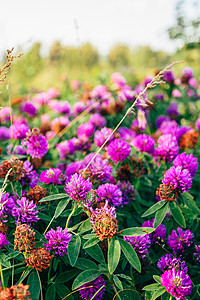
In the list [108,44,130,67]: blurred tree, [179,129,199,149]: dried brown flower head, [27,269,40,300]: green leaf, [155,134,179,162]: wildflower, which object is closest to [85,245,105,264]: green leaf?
[27,269,40,300]: green leaf

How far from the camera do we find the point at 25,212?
1.41 metres

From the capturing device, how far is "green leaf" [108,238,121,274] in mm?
1129

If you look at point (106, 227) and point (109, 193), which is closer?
point (106, 227)

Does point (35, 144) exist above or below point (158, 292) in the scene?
above

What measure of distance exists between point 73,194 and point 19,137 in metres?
1.01

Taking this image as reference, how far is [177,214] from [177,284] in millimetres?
361

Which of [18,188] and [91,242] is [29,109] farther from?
[91,242]

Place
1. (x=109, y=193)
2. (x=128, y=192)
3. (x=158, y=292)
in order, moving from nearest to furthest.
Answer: (x=158, y=292), (x=109, y=193), (x=128, y=192)

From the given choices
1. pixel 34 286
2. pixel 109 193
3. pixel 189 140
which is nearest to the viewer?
pixel 34 286

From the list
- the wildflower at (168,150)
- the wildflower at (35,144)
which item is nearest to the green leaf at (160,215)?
the wildflower at (168,150)

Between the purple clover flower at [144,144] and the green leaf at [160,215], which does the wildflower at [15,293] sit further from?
the purple clover flower at [144,144]

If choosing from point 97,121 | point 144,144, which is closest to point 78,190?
point 144,144

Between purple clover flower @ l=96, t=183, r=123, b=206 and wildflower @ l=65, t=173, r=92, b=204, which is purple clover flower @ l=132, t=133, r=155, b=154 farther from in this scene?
wildflower @ l=65, t=173, r=92, b=204

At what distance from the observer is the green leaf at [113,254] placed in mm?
1129
